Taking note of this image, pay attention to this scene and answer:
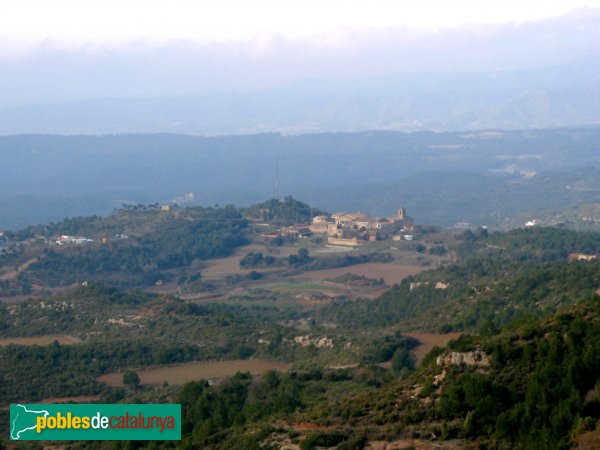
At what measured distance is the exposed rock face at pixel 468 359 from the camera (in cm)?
2383

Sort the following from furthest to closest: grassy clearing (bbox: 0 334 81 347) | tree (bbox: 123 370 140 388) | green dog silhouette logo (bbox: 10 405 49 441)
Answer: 1. grassy clearing (bbox: 0 334 81 347)
2. tree (bbox: 123 370 140 388)
3. green dog silhouette logo (bbox: 10 405 49 441)

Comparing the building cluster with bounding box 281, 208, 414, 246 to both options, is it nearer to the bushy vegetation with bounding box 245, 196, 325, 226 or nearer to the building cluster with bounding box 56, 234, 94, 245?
the bushy vegetation with bounding box 245, 196, 325, 226

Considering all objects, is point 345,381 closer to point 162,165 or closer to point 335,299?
point 335,299

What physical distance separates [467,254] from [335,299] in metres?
13.0

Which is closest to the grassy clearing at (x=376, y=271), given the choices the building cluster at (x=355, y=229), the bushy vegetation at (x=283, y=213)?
the building cluster at (x=355, y=229)

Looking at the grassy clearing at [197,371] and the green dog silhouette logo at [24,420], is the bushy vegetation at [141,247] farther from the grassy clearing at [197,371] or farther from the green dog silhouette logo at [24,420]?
the green dog silhouette logo at [24,420]

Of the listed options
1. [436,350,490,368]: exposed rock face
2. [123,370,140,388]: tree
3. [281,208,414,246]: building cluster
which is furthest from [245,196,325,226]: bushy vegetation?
[436,350,490,368]: exposed rock face

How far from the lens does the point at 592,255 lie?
6341 cm

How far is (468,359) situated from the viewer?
24.0m

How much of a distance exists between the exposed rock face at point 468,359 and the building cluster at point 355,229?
6208cm

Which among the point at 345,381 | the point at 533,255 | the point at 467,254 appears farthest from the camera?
the point at 467,254

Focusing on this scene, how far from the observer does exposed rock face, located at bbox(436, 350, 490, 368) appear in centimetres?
2383

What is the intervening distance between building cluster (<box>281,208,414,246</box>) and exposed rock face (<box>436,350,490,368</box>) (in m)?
62.1

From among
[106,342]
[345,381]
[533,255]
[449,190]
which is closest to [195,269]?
[533,255]
